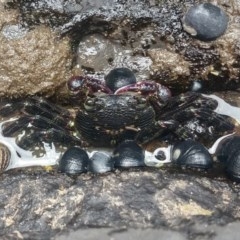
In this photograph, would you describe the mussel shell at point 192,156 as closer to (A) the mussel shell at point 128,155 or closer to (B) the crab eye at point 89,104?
(A) the mussel shell at point 128,155

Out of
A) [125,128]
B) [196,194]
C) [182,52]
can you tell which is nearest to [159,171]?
[196,194]

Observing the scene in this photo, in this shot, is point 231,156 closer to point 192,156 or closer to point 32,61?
point 192,156

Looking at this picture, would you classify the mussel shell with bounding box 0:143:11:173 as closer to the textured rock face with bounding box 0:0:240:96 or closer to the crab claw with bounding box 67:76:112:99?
the textured rock face with bounding box 0:0:240:96

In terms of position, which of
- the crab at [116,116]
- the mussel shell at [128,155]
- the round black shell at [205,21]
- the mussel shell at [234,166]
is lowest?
the mussel shell at [234,166]

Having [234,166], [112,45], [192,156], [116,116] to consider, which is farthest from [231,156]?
[112,45]

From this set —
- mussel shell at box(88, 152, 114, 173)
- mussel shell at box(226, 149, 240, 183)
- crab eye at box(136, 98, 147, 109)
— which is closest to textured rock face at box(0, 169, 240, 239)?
mussel shell at box(226, 149, 240, 183)

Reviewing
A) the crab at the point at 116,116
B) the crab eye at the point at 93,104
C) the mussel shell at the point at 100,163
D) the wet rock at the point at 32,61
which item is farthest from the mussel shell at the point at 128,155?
the wet rock at the point at 32,61
